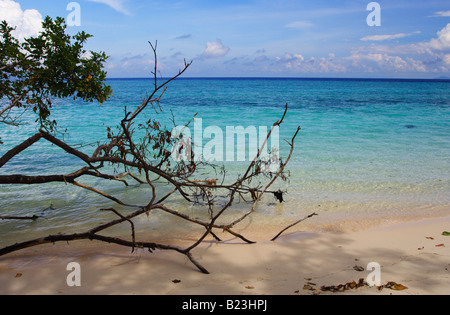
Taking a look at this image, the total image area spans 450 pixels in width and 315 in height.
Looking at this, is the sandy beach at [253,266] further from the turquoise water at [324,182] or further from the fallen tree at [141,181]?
the turquoise water at [324,182]

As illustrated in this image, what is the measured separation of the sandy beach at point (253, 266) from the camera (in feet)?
11.6

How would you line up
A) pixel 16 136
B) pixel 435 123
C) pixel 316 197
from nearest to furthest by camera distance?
pixel 316 197, pixel 16 136, pixel 435 123

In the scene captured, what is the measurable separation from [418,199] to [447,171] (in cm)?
302

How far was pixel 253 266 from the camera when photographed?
13.8ft

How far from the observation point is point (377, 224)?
18.7ft

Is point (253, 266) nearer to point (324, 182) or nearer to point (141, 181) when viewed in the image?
point (141, 181)

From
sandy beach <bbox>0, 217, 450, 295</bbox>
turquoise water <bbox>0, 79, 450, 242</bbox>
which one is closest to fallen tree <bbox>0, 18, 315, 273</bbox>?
sandy beach <bbox>0, 217, 450, 295</bbox>

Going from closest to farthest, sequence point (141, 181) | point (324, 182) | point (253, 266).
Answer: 1. point (253, 266)
2. point (141, 181)
3. point (324, 182)

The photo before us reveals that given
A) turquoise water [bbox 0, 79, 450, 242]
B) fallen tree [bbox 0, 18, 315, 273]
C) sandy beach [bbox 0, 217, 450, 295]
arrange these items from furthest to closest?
turquoise water [bbox 0, 79, 450, 242], fallen tree [bbox 0, 18, 315, 273], sandy beach [bbox 0, 217, 450, 295]

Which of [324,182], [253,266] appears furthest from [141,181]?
[324,182]

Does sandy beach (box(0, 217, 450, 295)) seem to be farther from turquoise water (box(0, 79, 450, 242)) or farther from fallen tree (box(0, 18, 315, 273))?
turquoise water (box(0, 79, 450, 242))

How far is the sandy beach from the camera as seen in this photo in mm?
3551

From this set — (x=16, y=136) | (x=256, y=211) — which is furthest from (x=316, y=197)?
(x=16, y=136)
